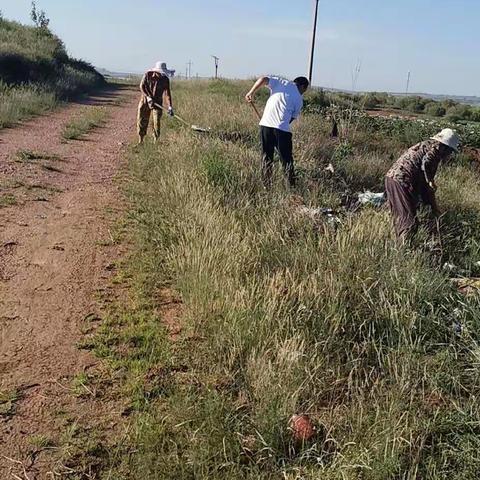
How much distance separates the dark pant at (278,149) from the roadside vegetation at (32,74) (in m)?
6.46

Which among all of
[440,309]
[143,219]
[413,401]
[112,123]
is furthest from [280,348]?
[112,123]

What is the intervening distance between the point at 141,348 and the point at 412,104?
4644 cm

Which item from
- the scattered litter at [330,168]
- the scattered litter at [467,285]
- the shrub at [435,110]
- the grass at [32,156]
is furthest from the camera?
the shrub at [435,110]

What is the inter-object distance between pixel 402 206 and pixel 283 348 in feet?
10.8

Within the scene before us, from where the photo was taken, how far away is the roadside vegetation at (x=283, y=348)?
2.57 metres

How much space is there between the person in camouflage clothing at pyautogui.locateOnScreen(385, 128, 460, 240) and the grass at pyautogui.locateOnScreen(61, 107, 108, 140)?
23.8 feet

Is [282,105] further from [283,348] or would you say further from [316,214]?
[283,348]

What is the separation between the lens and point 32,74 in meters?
22.4

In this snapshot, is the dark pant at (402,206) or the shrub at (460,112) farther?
the shrub at (460,112)

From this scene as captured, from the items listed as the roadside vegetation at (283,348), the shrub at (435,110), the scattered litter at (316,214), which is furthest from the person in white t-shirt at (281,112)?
the shrub at (435,110)

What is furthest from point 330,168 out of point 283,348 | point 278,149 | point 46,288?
point 283,348

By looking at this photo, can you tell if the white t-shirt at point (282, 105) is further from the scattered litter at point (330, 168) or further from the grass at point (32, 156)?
the grass at point (32, 156)

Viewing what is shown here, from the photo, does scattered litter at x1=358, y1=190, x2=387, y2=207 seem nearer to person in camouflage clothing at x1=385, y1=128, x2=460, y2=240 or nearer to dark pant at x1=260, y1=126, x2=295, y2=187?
dark pant at x1=260, y1=126, x2=295, y2=187

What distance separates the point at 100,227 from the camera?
18.6ft
